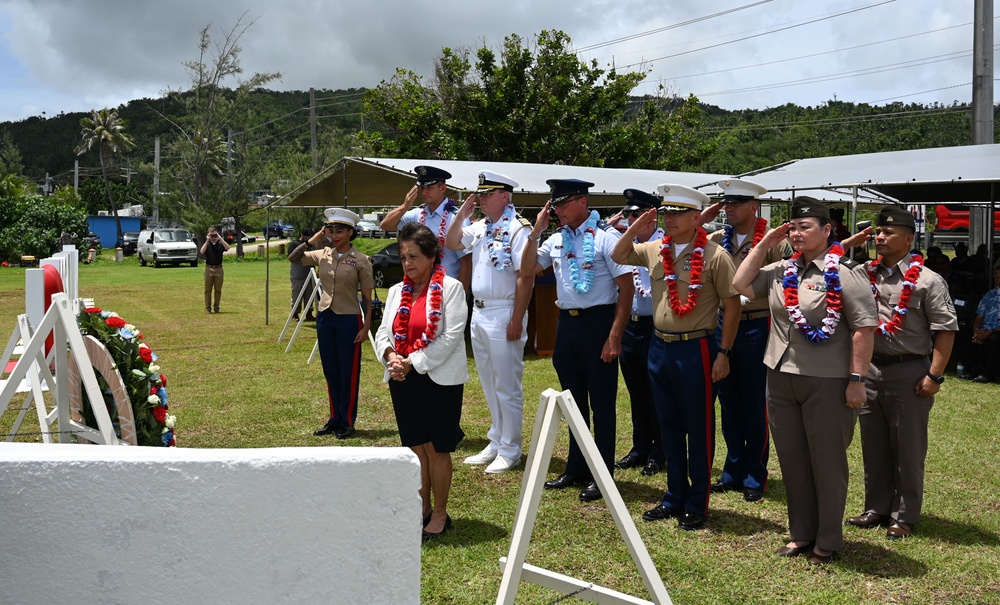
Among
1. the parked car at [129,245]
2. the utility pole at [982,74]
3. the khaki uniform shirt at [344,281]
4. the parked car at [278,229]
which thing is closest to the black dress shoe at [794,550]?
the khaki uniform shirt at [344,281]

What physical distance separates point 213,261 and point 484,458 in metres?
13.4

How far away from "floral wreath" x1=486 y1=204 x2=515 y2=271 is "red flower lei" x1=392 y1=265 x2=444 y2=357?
49.3 inches

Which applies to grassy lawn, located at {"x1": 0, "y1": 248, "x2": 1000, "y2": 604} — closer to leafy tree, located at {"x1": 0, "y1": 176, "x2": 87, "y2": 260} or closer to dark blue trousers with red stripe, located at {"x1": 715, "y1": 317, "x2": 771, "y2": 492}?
dark blue trousers with red stripe, located at {"x1": 715, "y1": 317, "x2": 771, "y2": 492}

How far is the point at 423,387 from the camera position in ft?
16.9

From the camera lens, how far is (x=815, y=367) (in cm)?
457

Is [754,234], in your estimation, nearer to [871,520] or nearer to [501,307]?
[501,307]

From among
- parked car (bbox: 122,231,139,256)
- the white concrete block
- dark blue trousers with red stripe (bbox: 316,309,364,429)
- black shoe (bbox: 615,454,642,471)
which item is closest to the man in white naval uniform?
black shoe (bbox: 615,454,642,471)

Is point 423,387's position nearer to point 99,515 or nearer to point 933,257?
point 99,515

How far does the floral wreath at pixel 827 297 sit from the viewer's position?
14.8 ft

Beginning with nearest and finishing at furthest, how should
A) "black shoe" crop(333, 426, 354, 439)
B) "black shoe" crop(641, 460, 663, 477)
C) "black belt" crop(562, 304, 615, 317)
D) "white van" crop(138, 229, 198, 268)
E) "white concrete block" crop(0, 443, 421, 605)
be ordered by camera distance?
"white concrete block" crop(0, 443, 421, 605) → "black belt" crop(562, 304, 615, 317) → "black shoe" crop(641, 460, 663, 477) → "black shoe" crop(333, 426, 354, 439) → "white van" crop(138, 229, 198, 268)

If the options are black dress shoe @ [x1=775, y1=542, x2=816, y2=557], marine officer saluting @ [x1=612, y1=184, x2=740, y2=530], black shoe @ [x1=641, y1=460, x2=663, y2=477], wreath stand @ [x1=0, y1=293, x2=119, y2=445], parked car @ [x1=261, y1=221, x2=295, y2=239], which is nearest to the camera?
wreath stand @ [x1=0, y1=293, x2=119, y2=445]

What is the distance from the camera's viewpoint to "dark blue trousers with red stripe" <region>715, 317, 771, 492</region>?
6117mm

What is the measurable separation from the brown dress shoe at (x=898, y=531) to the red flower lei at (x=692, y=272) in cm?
171

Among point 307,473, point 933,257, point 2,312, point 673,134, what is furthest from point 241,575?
point 673,134
